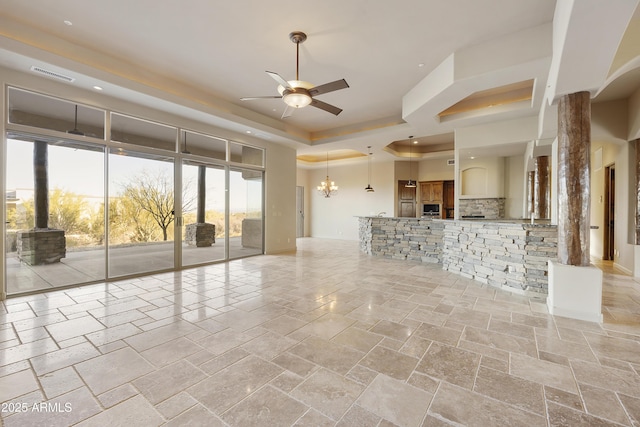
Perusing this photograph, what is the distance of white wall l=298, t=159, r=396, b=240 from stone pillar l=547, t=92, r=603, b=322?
23.4 ft

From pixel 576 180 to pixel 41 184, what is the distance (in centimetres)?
704

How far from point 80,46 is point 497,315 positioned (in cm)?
638

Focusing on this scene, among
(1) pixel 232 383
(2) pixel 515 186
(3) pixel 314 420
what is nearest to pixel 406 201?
(2) pixel 515 186

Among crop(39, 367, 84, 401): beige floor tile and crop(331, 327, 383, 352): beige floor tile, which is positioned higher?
crop(331, 327, 383, 352): beige floor tile

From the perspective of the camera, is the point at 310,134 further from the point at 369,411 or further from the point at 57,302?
the point at 369,411

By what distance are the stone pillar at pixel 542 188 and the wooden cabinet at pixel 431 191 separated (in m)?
3.62

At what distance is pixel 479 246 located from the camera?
4.90m

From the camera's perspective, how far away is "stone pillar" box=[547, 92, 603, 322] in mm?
3174

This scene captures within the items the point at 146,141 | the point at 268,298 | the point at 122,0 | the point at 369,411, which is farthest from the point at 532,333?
the point at 146,141

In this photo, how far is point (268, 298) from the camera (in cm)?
387

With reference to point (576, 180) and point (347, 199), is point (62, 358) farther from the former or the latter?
point (347, 199)

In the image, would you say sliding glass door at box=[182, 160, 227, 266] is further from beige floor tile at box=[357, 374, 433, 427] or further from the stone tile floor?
beige floor tile at box=[357, 374, 433, 427]

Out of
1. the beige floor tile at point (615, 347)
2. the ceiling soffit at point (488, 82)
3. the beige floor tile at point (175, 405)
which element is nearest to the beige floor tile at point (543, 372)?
the beige floor tile at point (615, 347)

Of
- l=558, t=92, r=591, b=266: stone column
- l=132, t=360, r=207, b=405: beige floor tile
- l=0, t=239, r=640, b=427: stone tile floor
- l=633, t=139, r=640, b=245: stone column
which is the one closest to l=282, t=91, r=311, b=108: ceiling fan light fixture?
l=0, t=239, r=640, b=427: stone tile floor
